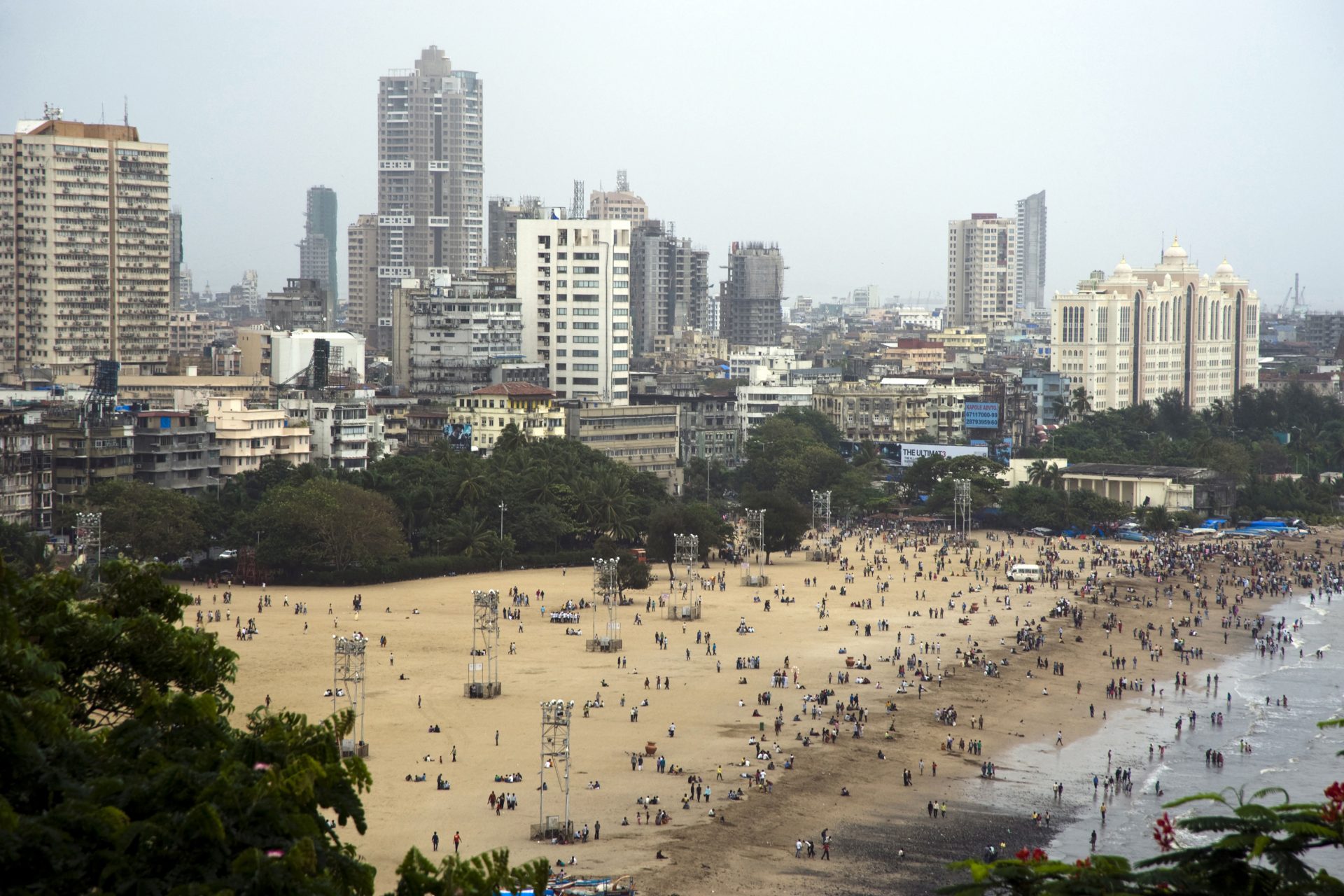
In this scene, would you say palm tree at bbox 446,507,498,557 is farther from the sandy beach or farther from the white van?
the white van

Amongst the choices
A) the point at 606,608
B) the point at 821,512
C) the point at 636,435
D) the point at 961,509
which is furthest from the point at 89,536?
the point at 961,509

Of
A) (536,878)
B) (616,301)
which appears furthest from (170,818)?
(616,301)

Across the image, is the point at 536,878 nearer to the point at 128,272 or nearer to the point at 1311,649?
the point at 1311,649

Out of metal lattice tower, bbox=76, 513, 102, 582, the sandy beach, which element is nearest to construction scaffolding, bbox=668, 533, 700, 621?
the sandy beach

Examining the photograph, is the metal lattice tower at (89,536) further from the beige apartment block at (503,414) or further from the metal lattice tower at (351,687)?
the beige apartment block at (503,414)

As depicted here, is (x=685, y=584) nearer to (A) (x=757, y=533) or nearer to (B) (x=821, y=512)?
(A) (x=757, y=533)

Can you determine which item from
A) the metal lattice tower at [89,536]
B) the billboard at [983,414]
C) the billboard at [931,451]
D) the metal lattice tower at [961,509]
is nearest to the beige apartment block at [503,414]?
the metal lattice tower at [961,509]
